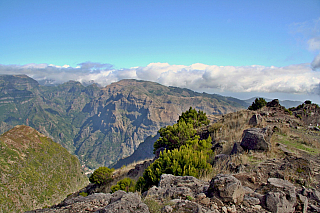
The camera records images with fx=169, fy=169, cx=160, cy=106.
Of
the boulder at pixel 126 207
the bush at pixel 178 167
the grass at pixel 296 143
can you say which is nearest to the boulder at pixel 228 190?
the boulder at pixel 126 207

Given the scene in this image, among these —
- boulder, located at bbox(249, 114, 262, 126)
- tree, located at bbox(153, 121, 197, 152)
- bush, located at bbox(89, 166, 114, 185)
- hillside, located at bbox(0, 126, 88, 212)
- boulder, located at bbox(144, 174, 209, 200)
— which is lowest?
hillside, located at bbox(0, 126, 88, 212)

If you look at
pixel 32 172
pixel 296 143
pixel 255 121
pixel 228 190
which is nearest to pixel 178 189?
pixel 228 190

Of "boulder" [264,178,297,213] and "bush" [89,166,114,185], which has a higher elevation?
"boulder" [264,178,297,213]

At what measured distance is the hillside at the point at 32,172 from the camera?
9225 cm

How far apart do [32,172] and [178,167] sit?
155 metres

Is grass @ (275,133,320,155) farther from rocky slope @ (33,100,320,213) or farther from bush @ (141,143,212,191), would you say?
bush @ (141,143,212,191)

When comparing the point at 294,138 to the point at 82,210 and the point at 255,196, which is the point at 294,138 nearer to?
the point at 255,196

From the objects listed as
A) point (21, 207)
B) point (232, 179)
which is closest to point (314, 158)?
point (232, 179)

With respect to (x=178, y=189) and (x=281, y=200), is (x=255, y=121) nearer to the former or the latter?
(x=281, y=200)

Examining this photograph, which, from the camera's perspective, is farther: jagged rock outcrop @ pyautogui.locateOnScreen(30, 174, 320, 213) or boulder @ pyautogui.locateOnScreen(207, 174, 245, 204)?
boulder @ pyautogui.locateOnScreen(207, 174, 245, 204)

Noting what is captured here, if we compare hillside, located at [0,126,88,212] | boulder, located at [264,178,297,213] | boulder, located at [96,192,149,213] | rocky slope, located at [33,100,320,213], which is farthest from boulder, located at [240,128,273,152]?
hillside, located at [0,126,88,212]

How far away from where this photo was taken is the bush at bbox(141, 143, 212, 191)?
829cm

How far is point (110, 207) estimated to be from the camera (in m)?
4.08

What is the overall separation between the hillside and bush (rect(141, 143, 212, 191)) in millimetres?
102461
